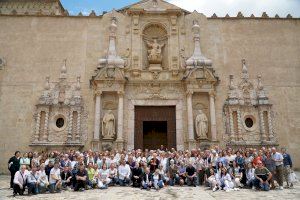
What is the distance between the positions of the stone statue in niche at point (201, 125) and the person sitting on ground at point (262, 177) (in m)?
5.54

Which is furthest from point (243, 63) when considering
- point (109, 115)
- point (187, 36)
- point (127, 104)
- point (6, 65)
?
point (6, 65)

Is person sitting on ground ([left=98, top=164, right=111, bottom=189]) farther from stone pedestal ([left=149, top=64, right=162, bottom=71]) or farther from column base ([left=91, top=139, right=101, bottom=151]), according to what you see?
stone pedestal ([left=149, top=64, right=162, bottom=71])

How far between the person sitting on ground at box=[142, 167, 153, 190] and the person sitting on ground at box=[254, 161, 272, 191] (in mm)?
3533

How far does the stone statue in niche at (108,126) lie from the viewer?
53.8 feet

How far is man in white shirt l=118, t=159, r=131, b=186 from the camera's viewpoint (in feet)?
38.5

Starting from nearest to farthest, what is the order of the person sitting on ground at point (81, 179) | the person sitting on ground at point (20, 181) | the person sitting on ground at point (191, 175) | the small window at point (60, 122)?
the person sitting on ground at point (20, 181) < the person sitting on ground at point (81, 179) < the person sitting on ground at point (191, 175) < the small window at point (60, 122)

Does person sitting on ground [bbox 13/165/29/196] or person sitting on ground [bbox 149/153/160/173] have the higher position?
person sitting on ground [bbox 149/153/160/173]

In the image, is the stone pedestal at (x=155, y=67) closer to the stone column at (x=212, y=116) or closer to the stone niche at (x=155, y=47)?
the stone niche at (x=155, y=47)

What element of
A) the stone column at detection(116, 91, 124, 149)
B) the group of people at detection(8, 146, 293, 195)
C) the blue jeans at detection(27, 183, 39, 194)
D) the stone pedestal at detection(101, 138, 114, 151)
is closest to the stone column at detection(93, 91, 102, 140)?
the stone pedestal at detection(101, 138, 114, 151)

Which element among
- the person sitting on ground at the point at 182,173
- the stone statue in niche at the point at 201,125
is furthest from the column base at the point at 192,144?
the person sitting on ground at the point at 182,173

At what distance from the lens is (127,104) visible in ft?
57.0

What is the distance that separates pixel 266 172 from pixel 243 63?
8.51 m

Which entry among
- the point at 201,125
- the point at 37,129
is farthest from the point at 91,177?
the point at 201,125

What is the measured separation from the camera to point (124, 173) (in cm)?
1176
